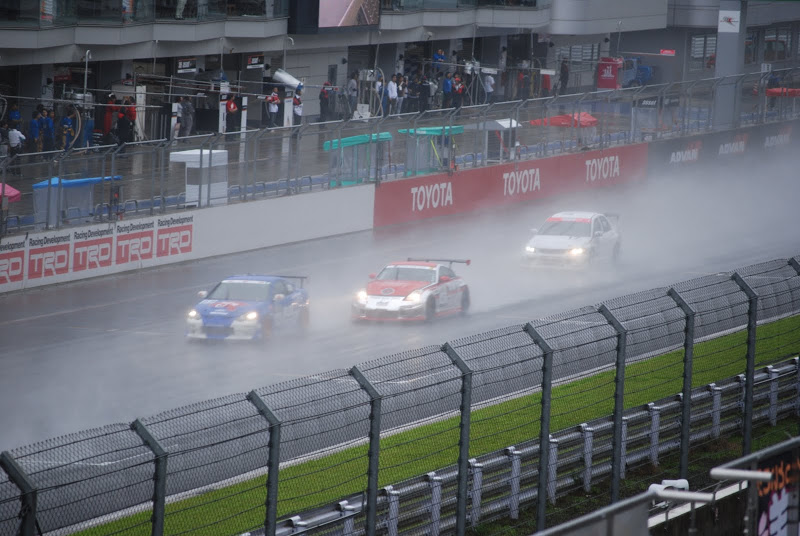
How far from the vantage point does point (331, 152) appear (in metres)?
32.4

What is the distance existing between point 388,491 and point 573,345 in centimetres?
209

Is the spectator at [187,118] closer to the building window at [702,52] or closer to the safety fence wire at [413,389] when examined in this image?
the safety fence wire at [413,389]

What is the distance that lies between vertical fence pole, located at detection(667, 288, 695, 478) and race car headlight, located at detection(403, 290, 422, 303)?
12.3 m

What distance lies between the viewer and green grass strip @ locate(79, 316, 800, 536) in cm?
1023

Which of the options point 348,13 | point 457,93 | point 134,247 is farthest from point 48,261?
point 457,93

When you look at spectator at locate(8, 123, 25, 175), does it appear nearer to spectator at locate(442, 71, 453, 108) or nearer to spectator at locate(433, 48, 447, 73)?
spectator at locate(442, 71, 453, 108)

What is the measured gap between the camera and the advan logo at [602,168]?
133 feet

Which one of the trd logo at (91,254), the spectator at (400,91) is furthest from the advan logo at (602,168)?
the trd logo at (91,254)

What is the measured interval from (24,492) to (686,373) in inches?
270

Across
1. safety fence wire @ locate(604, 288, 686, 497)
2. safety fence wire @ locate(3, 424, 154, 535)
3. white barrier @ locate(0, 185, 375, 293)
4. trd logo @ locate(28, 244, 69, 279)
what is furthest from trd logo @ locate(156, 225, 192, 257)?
safety fence wire @ locate(3, 424, 154, 535)

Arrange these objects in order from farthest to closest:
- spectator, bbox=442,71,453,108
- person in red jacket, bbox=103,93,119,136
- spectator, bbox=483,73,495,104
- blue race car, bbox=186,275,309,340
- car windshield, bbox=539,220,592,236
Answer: spectator, bbox=483,73,495,104 < spectator, bbox=442,71,453,108 < person in red jacket, bbox=103,93,119,136 < car windshield, bbox=539,220,592,236 < blue race car, bbox=186,275,309,340

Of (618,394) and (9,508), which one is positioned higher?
(9,508)

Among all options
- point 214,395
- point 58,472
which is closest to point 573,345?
point 58,472

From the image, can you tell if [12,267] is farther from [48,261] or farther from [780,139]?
[780,139]
